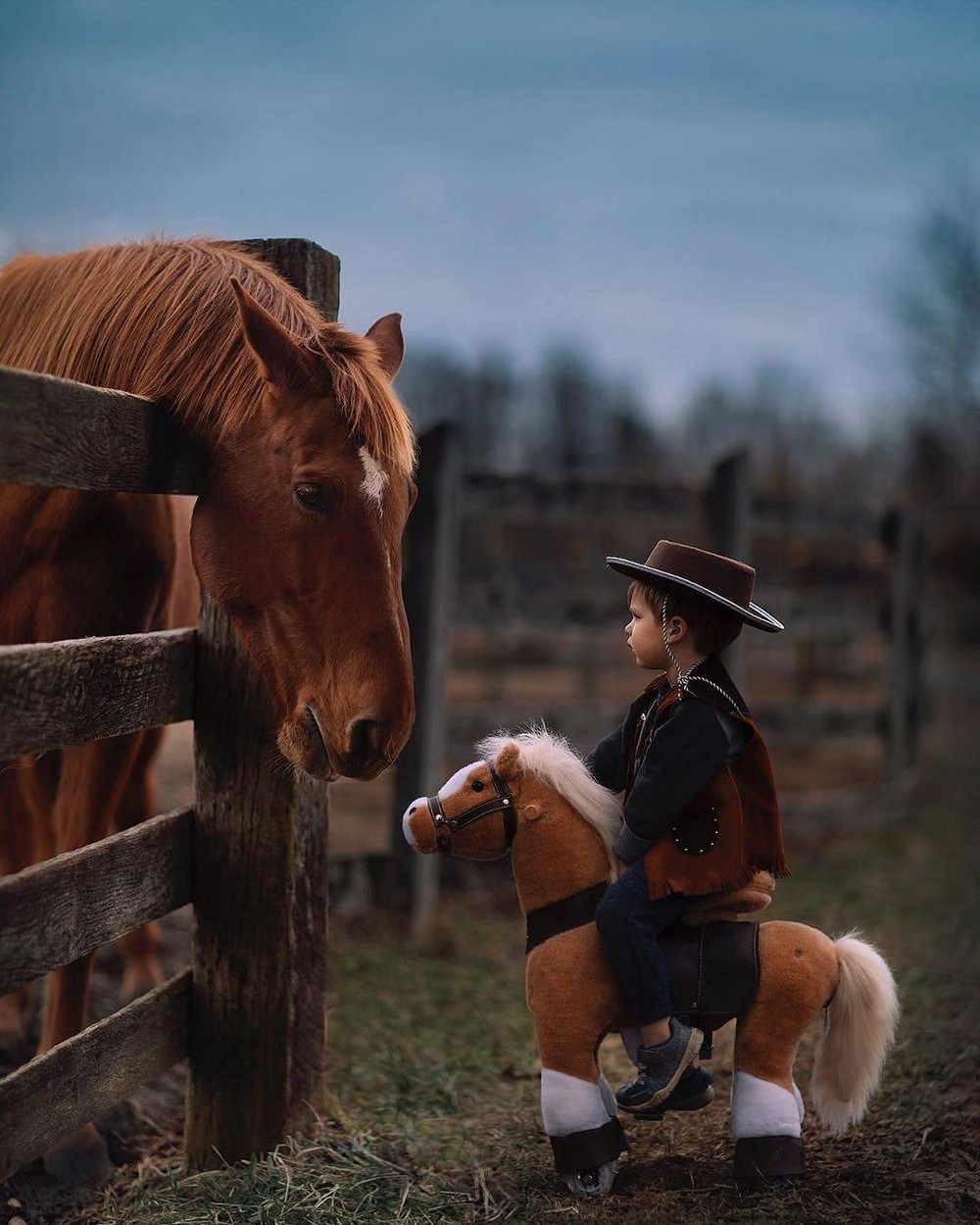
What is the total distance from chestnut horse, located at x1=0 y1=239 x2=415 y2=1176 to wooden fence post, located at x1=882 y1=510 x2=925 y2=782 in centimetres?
625

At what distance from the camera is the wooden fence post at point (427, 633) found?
16.2 ft

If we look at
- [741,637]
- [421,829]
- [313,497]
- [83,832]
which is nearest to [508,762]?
[421,829]

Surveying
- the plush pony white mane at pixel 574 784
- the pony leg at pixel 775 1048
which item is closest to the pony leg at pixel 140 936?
the plush pony white mane at pixel 574 784

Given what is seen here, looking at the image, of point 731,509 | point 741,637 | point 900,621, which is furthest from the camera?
point 900,621

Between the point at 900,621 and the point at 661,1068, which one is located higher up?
the point at 900,621

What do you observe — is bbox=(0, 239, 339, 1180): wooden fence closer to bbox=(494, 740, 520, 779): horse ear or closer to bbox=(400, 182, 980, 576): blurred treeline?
bbox=(494, 740, 520, 779): horse ear

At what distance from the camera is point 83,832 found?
9.43 ft

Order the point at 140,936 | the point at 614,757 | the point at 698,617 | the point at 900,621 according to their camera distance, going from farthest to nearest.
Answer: the point at 900,621 → the point at 140,936 → the point at 614,757 → the point at 698,617

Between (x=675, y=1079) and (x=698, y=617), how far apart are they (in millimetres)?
939

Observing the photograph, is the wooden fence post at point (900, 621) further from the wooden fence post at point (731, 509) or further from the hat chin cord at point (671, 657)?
the hat chin cord at point (671, 657)

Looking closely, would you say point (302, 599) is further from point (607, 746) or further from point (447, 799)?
point (607, 746)

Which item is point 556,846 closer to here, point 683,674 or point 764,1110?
point 683,674

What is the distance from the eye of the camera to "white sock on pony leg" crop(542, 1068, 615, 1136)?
2.32 m

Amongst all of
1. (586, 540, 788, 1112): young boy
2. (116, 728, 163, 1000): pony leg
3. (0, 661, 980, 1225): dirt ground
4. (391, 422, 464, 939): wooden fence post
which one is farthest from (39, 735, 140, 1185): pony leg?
(391, 422, 464, 939): wooden fence post
